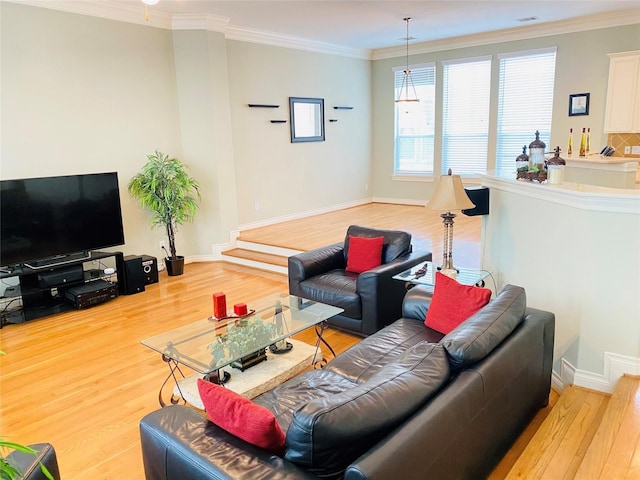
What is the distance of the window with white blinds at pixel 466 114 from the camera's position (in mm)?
7930

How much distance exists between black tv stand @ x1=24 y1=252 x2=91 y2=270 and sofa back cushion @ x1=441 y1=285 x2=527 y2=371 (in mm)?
4149

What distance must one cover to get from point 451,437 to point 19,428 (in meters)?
2.64

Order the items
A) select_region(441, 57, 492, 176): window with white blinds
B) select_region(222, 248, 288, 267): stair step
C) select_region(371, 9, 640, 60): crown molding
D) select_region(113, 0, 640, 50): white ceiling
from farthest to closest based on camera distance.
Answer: select_region(441, 57, 492, 176): window with white blinds
select_region(371, 9, 640, 60): crown molding
select_region(222, 248, 288, 267): stair step
select_region(113, 0, 640, 50): white ceiling

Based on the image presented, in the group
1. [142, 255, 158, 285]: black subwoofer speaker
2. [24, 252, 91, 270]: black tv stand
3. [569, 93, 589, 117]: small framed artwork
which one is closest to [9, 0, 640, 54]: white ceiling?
[569, 93, 589, 117]: small framed artwork

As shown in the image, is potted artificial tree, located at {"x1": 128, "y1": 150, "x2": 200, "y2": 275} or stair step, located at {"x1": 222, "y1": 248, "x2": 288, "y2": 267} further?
stair step, located at {"x1": 222, "y1": 248, "x2": 288, "y2": 267}

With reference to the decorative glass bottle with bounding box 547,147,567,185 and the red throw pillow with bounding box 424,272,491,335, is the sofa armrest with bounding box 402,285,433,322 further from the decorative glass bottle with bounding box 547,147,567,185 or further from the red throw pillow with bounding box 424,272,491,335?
the decorative glass bottle with bounding box 547,147,567,185

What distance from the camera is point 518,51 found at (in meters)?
7.38

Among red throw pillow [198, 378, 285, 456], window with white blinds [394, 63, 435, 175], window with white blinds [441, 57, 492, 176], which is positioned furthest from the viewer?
window with white blinds [394, 63, 435, 175]

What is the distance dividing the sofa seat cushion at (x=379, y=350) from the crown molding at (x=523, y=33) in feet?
19.2

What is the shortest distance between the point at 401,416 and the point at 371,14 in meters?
5.53

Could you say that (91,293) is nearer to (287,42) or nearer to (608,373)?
(608,373)

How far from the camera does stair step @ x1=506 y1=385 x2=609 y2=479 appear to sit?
214cm

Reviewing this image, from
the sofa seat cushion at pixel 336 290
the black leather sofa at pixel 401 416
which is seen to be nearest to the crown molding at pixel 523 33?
the sofa seat cushion at pixel 336 290

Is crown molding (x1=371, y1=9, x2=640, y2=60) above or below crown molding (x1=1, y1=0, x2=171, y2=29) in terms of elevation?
above
